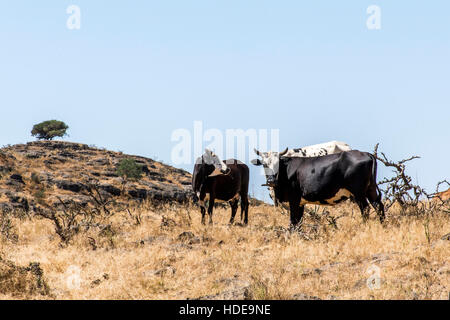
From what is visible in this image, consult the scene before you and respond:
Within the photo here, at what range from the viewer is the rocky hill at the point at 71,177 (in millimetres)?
43656

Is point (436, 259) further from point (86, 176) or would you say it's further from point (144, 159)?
point (144, 159)

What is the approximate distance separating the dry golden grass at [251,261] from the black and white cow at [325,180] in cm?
60

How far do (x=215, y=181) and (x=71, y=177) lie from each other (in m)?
36.7

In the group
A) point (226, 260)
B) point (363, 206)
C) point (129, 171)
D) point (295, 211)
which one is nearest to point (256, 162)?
point (295, 211)

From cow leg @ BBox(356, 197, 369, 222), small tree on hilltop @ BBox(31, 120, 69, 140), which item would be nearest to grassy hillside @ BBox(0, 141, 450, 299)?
cow leg @ BBox(356, 197, 369, 222)

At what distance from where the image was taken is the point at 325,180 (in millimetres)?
12383

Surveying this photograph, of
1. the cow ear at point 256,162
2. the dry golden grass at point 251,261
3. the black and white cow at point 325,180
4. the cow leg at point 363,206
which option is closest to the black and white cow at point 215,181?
the cow ear at point 256,162

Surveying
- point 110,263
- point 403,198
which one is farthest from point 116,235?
point 403,198

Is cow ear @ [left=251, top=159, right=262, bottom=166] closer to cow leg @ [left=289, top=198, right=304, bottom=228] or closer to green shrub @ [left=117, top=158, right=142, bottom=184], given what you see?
cow leg @ [left=289, top=198, right=304, bottom=228]

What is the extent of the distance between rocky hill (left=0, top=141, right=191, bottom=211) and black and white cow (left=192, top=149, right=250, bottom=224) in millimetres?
23634

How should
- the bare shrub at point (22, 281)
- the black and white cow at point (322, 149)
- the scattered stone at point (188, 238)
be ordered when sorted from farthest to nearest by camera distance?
the black and white cow at point (322, 149) → the scattered stone at point (188, 238) → the bare shrub at point (22, 281)

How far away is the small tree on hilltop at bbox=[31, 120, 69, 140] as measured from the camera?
222ft

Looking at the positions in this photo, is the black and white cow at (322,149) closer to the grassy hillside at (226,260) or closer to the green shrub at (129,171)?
the grassy hillside at (226,260)

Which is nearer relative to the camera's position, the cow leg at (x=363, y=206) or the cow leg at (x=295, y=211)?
the cow leg at (x=363, y=206)
